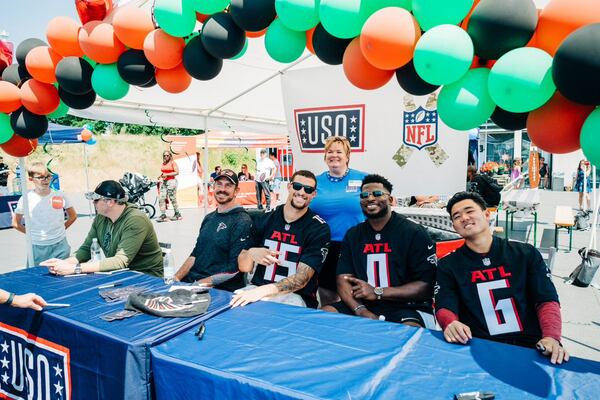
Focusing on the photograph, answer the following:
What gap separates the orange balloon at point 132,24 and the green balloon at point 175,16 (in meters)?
0.21

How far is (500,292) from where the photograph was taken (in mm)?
2086

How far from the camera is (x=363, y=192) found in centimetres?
279

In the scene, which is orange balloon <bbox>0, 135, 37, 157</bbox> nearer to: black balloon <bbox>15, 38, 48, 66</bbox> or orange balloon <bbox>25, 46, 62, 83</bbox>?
black balloon <bbox>15, 38, 48, 66</bbox>

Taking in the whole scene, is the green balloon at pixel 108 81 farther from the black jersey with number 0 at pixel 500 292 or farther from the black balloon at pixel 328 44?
the black jersey with number 0 at pixel 500 292

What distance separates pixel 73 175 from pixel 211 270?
26397 millimetres

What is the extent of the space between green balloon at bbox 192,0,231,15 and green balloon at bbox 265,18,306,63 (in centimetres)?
32

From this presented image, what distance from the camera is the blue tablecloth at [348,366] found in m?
1.33

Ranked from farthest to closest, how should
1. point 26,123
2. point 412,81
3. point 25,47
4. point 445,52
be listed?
1. point 26,123
2. point 25,47
3. point 412,81
4. point 445,52

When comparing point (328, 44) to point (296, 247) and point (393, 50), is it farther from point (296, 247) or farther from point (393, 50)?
point (296, 247)

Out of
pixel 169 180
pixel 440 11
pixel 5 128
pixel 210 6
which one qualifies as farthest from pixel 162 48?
pixel 169 180

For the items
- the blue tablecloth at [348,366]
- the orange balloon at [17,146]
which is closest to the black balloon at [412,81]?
the blue tablecloth at [348,366]

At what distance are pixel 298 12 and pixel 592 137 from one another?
1.57 m

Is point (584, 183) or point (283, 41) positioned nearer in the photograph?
point (283, 41)

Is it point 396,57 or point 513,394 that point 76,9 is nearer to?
point 396,57
